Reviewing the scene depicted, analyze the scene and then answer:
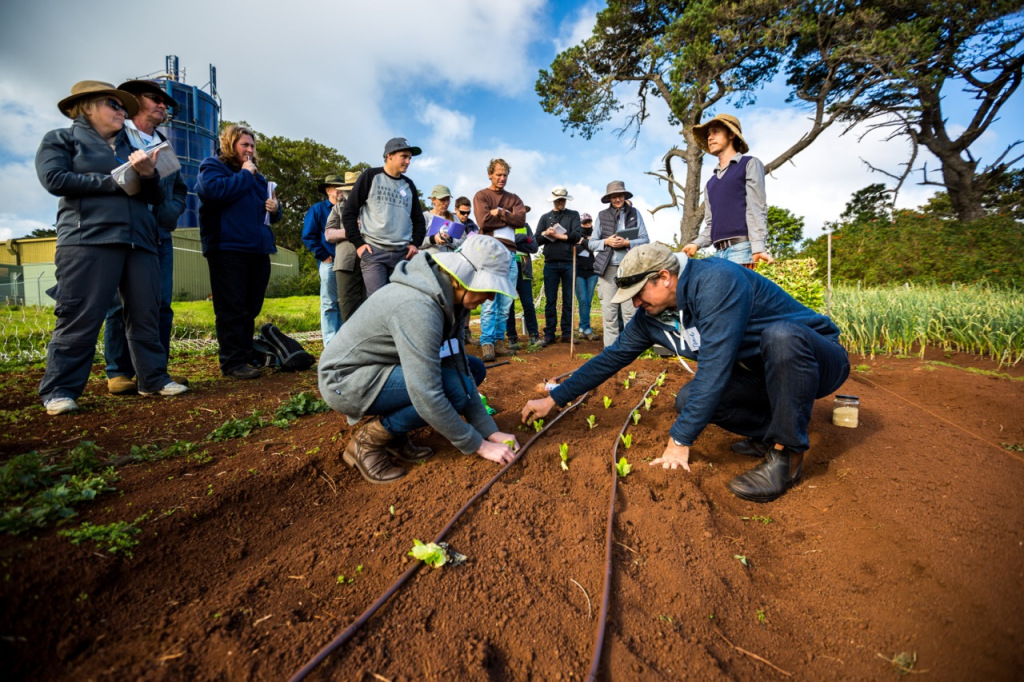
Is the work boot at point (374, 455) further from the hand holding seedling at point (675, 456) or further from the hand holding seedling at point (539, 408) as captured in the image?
the hand holding seedling at point (675, 456)

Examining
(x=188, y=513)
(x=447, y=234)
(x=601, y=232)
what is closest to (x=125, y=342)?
(x=188, y=513)

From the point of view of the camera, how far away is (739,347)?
8.55 feet

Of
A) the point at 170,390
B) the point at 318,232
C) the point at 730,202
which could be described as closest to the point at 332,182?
the point at 318,232

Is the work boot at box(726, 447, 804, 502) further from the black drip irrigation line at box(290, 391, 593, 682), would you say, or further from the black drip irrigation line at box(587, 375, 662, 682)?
the black drip irrigation line at box(290, 391, 593, 682)

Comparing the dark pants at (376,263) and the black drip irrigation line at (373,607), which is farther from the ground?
the dark pants at (376,263)

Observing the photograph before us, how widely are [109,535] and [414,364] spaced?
1326mm

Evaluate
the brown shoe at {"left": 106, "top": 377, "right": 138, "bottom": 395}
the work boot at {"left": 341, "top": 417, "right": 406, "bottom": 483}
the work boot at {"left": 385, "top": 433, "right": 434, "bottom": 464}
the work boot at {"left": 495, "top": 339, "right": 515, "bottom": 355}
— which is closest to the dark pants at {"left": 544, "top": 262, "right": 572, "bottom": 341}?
the work boot at {"left": 495, "top": 339, "right": 515, "bottom": 355}

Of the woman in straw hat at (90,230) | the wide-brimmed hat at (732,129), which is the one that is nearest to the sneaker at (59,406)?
the woman in straw hat at (90,230)

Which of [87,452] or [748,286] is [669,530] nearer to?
[748,286]

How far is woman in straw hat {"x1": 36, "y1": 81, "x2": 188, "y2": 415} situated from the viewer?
123 inches

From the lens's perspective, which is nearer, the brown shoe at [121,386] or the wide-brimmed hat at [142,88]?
the wide-brimmed hat at [142,88]

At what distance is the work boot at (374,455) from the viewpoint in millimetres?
2619

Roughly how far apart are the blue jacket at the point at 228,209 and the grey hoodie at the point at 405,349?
2.52m

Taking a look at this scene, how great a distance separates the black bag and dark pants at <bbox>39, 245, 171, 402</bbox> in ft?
5.15
